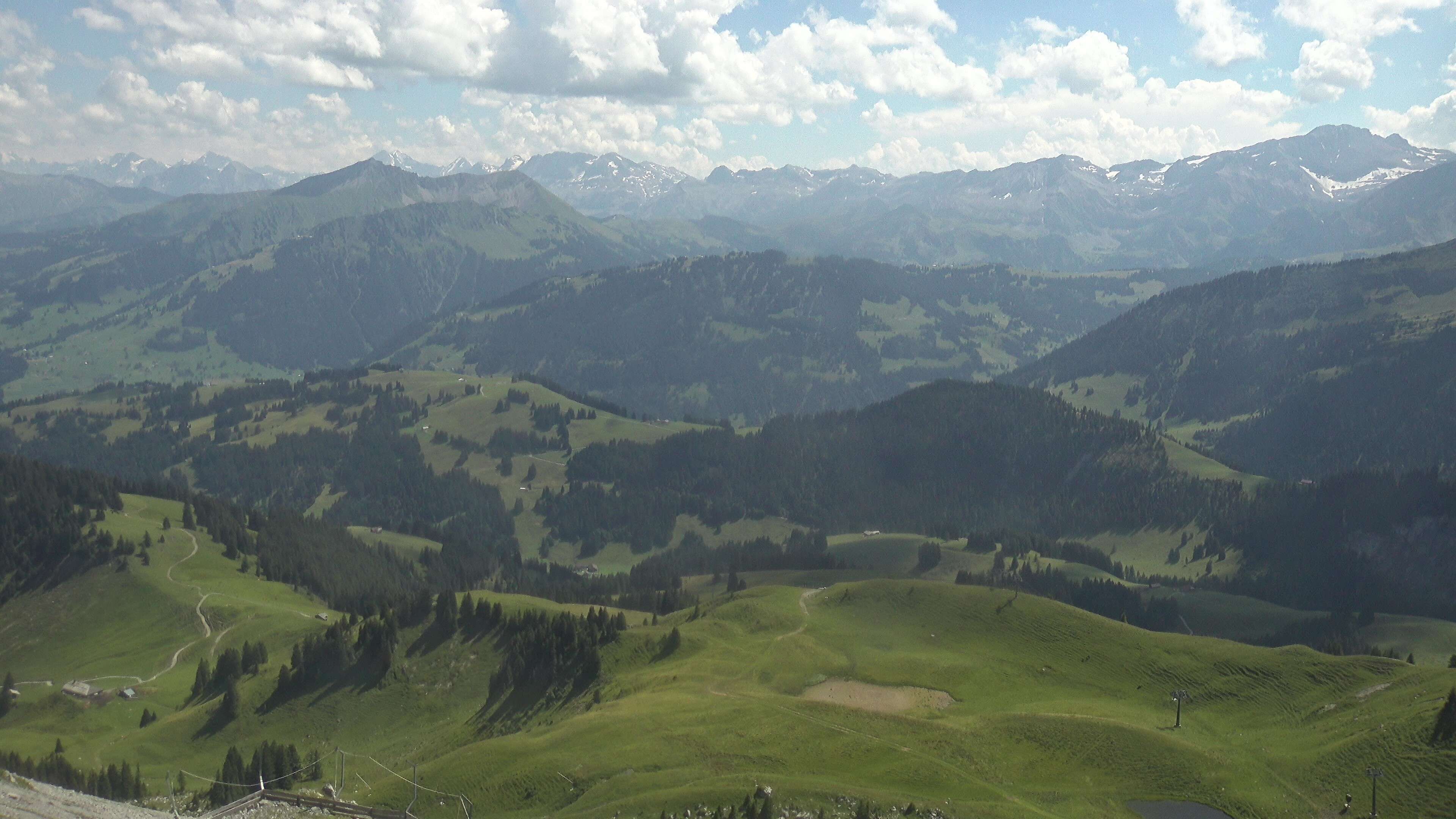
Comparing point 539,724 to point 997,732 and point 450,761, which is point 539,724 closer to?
point 450,761

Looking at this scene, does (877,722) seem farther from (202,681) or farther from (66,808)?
(202,681)

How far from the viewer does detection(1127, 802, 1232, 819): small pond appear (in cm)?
7969

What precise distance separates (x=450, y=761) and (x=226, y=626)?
338 feet

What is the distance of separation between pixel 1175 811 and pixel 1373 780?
1425cm

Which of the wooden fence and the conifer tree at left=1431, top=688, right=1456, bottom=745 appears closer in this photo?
the conifer tree at left=1431, top=688, right=1456, bottom=745

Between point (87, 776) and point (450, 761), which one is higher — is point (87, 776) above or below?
below

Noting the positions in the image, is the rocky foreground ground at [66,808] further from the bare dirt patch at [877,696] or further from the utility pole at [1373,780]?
the utility pole at [1373,780]

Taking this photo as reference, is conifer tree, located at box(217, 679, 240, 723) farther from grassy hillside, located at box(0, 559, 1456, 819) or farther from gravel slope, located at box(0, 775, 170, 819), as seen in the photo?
gravel slope, located at box(0, 775, 170, 819)

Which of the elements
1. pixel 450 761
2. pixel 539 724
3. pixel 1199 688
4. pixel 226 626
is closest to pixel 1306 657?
pixel 1199 688

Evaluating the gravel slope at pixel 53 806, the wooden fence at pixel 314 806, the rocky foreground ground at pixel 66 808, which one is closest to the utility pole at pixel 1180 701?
the wooden fence at pixel 314 806

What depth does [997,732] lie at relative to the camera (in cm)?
9400

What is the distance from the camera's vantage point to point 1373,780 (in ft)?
256

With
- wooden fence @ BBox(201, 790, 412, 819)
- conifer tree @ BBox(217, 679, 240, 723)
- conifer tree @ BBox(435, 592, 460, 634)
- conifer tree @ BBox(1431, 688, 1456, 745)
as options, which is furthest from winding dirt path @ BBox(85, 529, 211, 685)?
conifer tree @ BBox(1431, 688, 1456, 745)

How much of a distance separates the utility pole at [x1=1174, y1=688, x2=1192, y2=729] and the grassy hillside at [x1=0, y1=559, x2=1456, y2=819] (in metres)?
0.91
